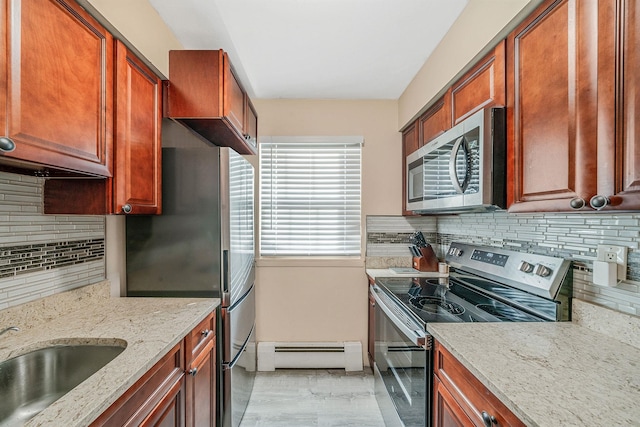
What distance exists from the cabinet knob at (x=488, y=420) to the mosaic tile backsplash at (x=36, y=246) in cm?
172

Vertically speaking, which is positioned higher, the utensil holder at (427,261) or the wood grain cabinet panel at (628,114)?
the wood grain cabinet panel at (628,114)

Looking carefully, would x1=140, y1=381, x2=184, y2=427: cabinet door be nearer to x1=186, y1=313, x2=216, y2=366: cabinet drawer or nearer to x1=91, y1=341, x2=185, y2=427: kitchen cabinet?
x1=91, y1=341, x2=185, y2=427: kitchen cabinet

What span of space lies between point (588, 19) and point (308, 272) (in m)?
2.24

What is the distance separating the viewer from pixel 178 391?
116cm

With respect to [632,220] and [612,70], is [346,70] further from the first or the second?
[632,220]

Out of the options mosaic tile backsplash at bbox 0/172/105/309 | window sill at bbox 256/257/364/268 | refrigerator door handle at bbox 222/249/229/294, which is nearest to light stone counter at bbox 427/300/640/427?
refrigerator door handle at bbox 222/249/229/294

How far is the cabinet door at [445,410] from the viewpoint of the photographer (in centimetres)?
100

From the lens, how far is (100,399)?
0.72m

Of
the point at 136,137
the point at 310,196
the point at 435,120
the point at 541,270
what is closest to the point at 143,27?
the point at 136,137

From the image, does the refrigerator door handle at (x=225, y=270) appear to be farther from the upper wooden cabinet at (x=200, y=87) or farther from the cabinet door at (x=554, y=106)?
the cabinet door at (x=554, y=106)

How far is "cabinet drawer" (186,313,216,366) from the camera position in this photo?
1258 millimetres

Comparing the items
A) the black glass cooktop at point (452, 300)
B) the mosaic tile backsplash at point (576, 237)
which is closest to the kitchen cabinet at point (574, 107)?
the mosaic tile backsplash at point (576, 237)

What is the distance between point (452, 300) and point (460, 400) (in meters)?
0.70

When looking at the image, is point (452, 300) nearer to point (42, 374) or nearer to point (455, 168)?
point (455, 168)
